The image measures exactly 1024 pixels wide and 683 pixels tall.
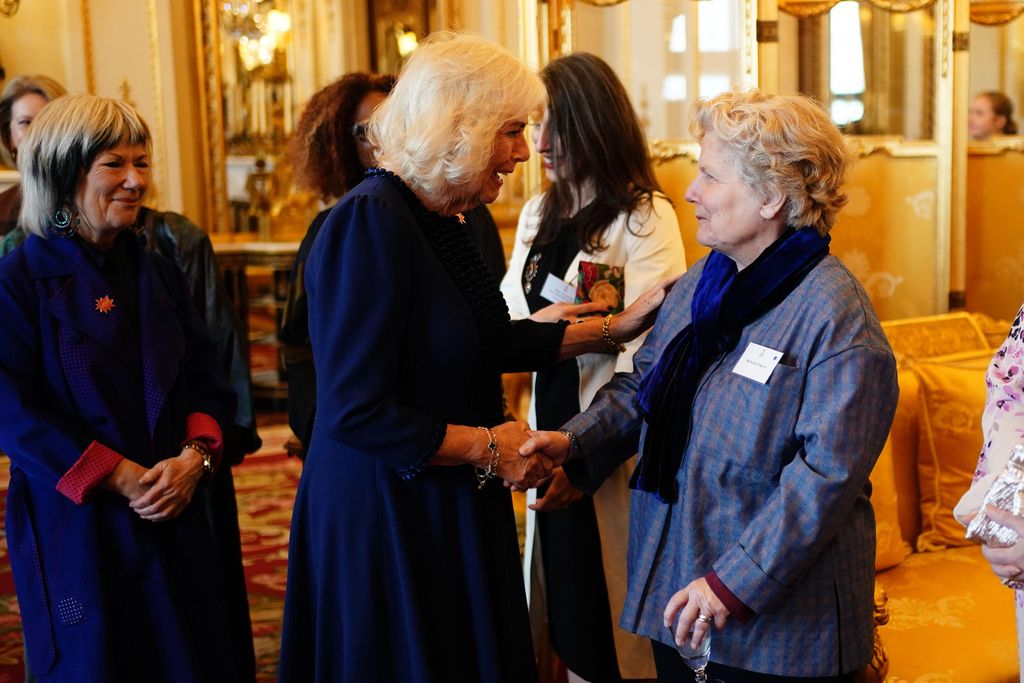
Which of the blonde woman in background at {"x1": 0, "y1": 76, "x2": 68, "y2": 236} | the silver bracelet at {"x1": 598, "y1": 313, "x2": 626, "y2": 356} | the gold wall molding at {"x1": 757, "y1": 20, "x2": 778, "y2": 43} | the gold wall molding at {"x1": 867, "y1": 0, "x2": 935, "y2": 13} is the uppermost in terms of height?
the gold wall molding at {"x1": 867, "y1": 0, "x2": 935, "y2": 13}

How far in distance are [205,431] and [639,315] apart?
992mm

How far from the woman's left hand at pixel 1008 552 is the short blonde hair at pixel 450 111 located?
989 millimetres

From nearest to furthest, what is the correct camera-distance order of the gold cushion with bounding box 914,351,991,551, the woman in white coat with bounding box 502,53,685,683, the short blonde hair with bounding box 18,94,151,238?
the short blonde hair with bounding box 18,94,151,238 < the woman in white coat with bounding box 502,53,685,683 < the gold cushion with bounding box 914,351,991,551

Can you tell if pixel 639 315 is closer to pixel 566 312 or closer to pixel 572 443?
pixel 566 312

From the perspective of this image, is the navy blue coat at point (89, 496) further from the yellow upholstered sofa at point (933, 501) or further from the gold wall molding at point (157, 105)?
the gold wall molding at point (157, 105)

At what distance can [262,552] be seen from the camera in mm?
4570

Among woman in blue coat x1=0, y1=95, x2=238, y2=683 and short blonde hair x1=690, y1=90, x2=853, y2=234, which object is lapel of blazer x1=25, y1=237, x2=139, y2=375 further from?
short blonde hair x1=690, y1=90, x2=853, y2=234

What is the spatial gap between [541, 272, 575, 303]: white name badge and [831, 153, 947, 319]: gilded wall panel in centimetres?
191

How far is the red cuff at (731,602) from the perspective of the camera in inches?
69.4

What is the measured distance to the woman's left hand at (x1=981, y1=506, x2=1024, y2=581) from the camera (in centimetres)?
151

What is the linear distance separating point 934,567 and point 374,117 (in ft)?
Result: 6.73

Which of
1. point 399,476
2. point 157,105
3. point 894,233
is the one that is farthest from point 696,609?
point 157,105

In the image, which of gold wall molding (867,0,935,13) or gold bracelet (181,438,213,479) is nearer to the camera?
gold bracelet (181,438,213,479)

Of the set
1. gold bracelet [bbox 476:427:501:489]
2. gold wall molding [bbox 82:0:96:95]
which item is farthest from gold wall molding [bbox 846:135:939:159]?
gold wall molding [bbox 82:0:96:95]
